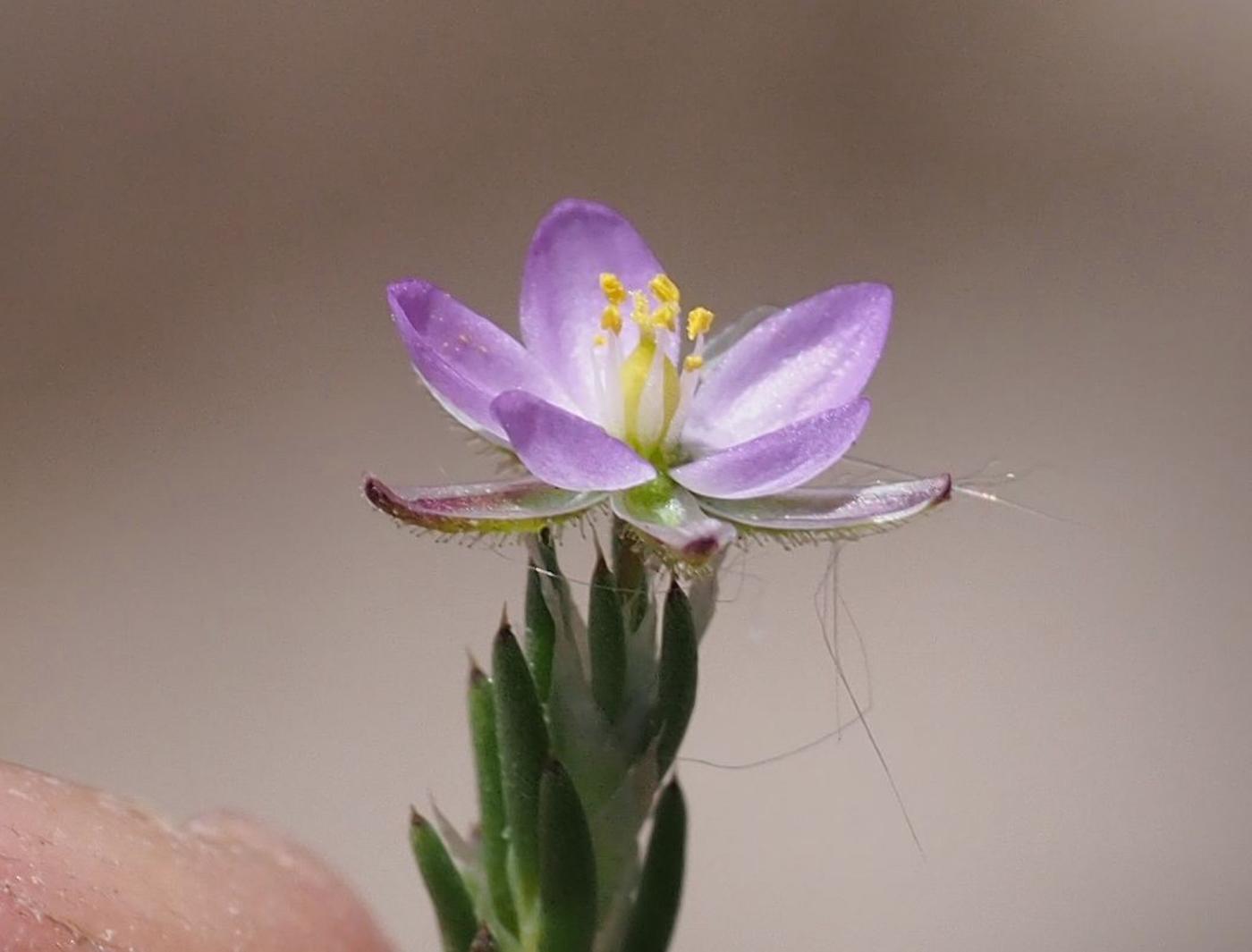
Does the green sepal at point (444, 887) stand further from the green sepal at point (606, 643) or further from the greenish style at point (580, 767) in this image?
the green sepal at point (606, 643)

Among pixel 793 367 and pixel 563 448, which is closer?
pixel 563 448

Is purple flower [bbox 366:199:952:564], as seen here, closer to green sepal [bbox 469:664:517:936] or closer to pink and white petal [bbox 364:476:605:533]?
pink and white petal [bbox 364:476:605:533]

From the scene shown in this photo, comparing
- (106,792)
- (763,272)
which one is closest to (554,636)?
(106,792)

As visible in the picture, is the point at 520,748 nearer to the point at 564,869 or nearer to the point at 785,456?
the point at 564,869

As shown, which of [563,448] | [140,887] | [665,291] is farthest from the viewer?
[140,887]

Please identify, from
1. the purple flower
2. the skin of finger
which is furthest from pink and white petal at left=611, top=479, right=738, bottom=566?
the skin of finger

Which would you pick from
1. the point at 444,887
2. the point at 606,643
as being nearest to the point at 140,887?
the point at 444,887

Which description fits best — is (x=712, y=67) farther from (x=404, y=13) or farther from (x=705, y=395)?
(x=705, y=395)
